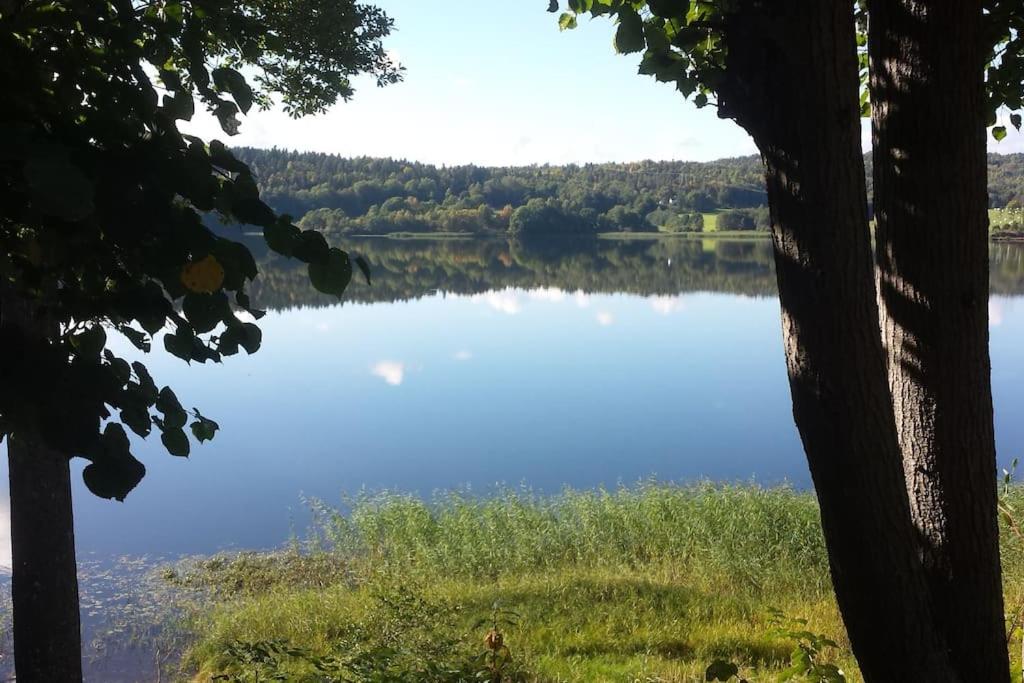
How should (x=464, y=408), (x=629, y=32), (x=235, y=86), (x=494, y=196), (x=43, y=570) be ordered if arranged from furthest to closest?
(x=494, y=196) → (x=464, y=408) → (x=43, y=570) → (x=629, y=32) → (x=235, y=86)

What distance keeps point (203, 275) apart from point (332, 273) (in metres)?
0.17

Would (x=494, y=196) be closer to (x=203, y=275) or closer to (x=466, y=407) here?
(x=466, y=407)

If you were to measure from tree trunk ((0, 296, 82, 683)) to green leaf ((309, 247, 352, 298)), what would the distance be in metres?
1.82

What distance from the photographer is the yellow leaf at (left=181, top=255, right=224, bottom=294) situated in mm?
1149

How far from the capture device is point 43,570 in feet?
8.86

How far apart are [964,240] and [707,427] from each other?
12.1m

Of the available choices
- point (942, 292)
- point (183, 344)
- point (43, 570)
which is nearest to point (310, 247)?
point (183, 344)

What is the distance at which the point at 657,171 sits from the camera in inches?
3770

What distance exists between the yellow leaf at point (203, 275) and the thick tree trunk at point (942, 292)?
4.37 feet

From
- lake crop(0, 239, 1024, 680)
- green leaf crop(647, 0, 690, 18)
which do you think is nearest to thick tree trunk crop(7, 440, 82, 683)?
green leaf crop(647, 0, 690, 18)

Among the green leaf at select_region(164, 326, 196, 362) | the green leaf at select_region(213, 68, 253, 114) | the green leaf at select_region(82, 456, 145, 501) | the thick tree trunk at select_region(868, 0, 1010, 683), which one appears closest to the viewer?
the green leaf at select_region(82, 456, 145, 501)

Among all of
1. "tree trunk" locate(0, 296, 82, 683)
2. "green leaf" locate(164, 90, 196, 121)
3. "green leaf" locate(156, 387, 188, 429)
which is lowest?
"tree trunk" locate(0, 296, 82, 683)

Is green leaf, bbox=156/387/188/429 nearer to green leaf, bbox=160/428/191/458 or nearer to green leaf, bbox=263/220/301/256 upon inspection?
green leaf, bbox=160/428/191/458

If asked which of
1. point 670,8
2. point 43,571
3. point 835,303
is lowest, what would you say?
point 43,571
